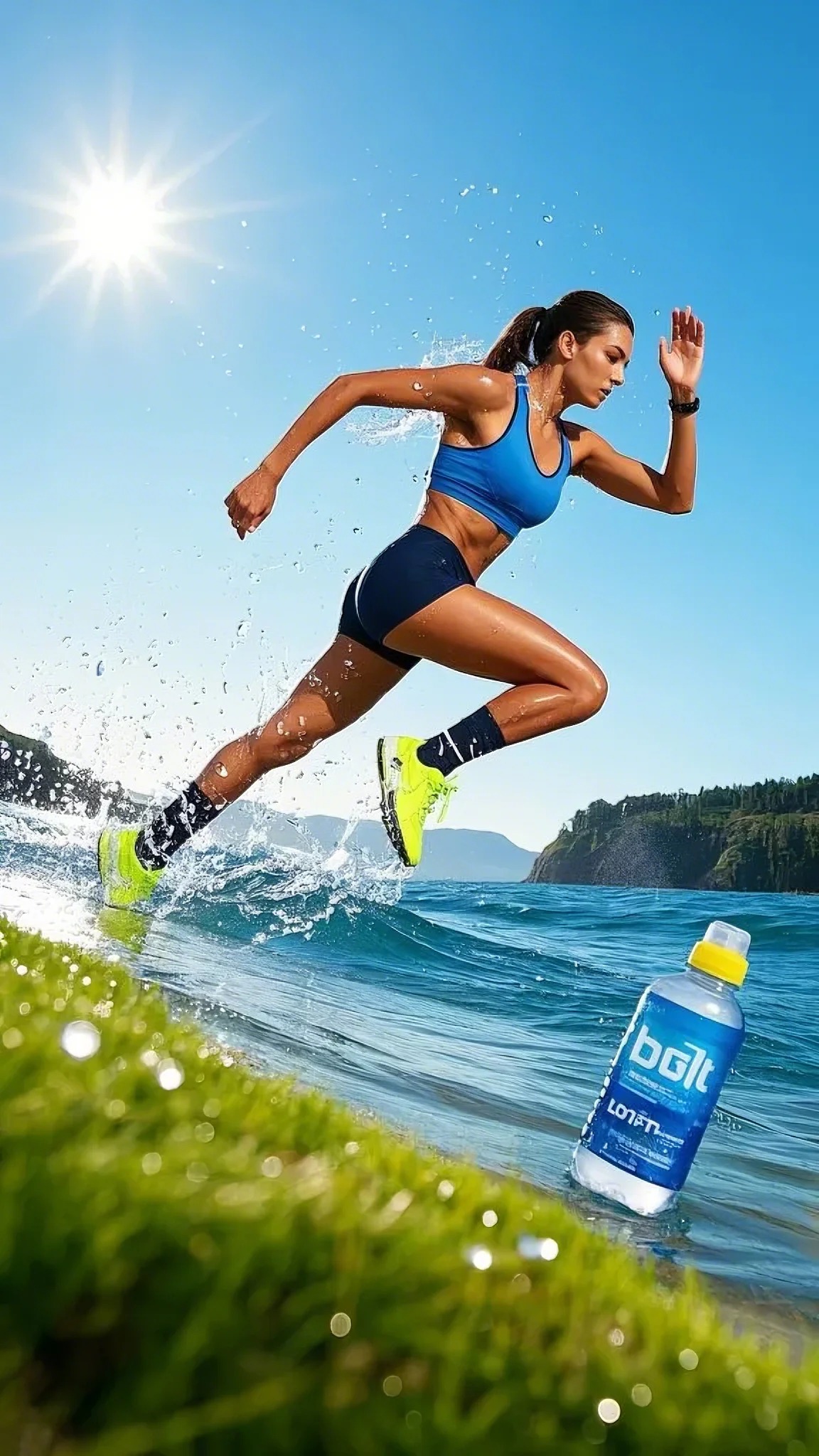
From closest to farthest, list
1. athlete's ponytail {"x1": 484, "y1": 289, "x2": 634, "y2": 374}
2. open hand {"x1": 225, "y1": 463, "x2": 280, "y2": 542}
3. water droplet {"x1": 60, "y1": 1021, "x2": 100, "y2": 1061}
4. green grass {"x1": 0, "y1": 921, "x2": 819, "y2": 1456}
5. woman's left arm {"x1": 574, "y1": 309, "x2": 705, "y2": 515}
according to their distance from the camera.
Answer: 1. green grass {"x1": 0, "y1": 921, "x2": 819, "y2": 1456}
2. water droplet {"x1": 60, "y1": 1021, "x2": 100, "y2": 1061}
3. open hand {"x1": 225, "y1": 463, "x2": 280, "y2": 542}
4. athlete's ponytail {"x1": 484, "y1": 289, "x2": 634, "y2": 374}
5. woman's left arm {"x1": 574, "y1": 309, "x2": 705, "y2": 515}

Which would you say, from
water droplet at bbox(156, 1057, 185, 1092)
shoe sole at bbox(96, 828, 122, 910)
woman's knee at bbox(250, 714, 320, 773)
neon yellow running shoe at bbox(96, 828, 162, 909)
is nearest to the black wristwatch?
woman's knee at bbox(250, 714, 320, 773)

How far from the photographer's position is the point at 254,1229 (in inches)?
42.4

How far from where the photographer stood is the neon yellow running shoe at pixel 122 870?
6.82 meters

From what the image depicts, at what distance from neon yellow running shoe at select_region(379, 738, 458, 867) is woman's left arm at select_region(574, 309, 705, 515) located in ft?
6.09

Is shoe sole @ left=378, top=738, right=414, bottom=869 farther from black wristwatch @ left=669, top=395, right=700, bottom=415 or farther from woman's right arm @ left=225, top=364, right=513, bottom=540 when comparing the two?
black wristwatch @ left=669, top=395, right=700, bottom=415

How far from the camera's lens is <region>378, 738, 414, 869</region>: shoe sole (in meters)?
5.57

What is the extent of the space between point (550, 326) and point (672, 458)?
0.97 metres

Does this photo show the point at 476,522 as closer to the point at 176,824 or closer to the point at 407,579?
the point at 407,579

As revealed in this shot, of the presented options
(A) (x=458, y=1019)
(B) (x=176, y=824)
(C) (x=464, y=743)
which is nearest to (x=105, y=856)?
(B) (x=176, y=824)

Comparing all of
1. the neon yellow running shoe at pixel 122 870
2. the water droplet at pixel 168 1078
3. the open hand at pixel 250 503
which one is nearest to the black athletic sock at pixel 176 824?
the neon yellow running shoe at pixel 122 870

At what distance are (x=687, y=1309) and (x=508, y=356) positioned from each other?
5179 mm

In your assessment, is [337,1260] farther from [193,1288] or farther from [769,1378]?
[769,1378]

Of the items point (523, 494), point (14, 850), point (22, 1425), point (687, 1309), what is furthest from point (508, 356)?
point (14, 850)

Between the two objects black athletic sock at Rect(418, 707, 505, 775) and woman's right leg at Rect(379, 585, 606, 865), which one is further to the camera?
black athletic sock at Rect(418, 707, 505, 775)
